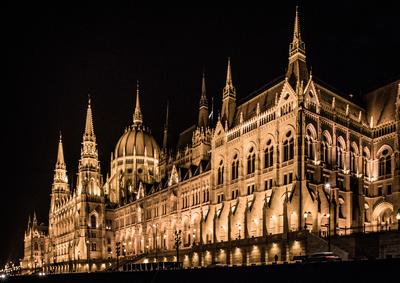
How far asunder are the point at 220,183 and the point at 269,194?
52.2 ft

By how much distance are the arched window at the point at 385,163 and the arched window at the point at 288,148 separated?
16.2m

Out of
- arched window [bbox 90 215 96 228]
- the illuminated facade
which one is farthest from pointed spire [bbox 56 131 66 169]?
the illuminated facade

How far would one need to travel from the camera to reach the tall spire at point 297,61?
83.4 m

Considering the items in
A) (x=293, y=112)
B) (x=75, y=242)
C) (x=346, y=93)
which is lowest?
(x=75, y=242)

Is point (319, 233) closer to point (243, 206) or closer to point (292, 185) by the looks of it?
point (292, 185)

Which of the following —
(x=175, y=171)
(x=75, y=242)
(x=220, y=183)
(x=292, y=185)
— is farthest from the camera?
(x=75, y=242)

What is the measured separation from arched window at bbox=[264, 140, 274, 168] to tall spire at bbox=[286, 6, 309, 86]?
33.9ft

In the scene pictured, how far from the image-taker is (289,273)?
41750 mm

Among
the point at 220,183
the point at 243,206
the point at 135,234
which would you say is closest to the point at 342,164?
the point at 243,206

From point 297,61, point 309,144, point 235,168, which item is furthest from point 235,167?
point 297,61

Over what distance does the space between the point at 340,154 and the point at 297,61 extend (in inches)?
639

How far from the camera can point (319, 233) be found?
232 ft

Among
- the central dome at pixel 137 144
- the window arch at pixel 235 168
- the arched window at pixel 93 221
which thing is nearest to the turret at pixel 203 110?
the window arch at pixel 235 168

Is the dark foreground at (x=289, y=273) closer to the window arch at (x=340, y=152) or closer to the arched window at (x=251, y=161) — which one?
the arched window at (x=251, y=161)
